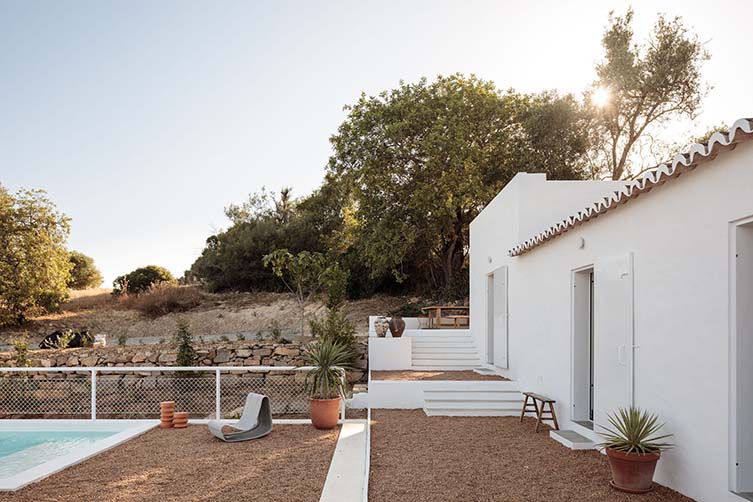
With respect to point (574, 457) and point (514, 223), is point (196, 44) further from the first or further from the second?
point (574, 457)

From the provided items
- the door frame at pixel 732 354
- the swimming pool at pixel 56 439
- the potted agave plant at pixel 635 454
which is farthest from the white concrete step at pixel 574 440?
the swimming pool at pixel 56 439

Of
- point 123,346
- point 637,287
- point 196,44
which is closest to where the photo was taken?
point 637,287

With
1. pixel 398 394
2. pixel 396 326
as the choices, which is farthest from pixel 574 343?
pixel 396 326

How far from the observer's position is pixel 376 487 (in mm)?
5355

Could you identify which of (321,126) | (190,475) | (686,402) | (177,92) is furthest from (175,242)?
(686,402)

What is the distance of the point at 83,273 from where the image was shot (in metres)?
35.4

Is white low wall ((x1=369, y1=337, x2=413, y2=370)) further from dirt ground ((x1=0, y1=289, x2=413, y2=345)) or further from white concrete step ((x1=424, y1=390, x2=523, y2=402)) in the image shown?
dirt ground ((x1=0, y1=289, x2=413, y2=345))

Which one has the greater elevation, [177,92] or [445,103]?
[445,103]

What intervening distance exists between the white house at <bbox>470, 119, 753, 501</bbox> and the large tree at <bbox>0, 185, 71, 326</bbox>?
1802cm

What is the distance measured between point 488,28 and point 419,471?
32.3ft

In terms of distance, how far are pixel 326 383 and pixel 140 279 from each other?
2226cm

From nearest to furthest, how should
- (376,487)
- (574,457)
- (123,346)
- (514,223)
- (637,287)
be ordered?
(376,487) < (637,287) < (574,457) < (514,223) < (123,346)

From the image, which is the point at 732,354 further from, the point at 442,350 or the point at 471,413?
the point at 442,350

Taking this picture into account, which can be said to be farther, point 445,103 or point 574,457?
point 445,103
